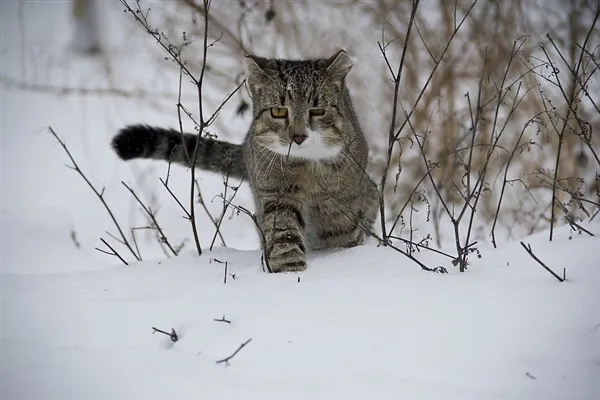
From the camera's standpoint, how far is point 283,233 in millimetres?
3494

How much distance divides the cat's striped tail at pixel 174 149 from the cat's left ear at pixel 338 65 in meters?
0.84

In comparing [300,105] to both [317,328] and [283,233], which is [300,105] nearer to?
[283,233]

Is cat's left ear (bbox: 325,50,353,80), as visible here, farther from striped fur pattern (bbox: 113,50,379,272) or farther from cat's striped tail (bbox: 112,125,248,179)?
cat's striped tail (bbox: 112,125,248,179)

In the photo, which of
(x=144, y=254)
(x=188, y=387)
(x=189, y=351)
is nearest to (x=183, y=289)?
(x=189, y=351)

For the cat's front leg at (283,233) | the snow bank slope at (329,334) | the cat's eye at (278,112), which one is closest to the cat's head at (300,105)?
the cat's eye at (278,112)

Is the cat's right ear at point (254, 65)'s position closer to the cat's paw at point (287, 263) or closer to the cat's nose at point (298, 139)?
the cat's nose at point (298, 139)

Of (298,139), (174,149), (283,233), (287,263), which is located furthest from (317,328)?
(174,149)

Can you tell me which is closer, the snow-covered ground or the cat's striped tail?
the snow-covered ground

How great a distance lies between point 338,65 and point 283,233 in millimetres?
961

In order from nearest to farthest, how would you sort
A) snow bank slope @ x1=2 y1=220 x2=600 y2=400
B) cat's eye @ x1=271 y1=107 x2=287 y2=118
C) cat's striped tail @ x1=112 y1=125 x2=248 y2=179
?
snow bank slope @ x1=2 y1=220 x2=600 y2=400
cat's eye @ x1=271 y1=107 x2=287 y2=118
cat's striped tail @ x1=112 y1=125 x2=248 y2=179

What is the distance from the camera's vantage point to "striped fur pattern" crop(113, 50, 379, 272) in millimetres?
3453

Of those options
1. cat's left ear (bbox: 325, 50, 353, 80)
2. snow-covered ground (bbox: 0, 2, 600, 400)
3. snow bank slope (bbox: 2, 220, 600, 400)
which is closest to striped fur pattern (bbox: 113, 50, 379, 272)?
cat's left ear (bbox: 325, 50, 353, 80)

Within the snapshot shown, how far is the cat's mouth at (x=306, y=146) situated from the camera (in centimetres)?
339

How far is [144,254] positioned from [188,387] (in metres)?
3.55
